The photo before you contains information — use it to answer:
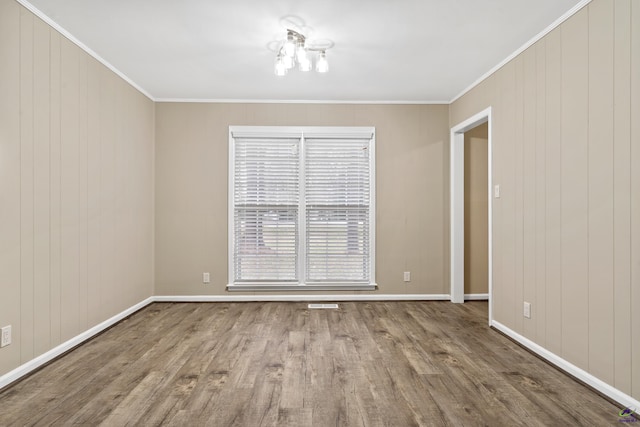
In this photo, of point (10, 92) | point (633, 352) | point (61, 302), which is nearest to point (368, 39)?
point (10, 92)

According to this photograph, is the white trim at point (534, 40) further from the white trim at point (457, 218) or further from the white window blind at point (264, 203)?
the white window blind at point (264, 203)

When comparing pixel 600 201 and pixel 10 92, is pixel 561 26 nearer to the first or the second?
pixel 600 201

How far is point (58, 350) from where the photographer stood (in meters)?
2.74

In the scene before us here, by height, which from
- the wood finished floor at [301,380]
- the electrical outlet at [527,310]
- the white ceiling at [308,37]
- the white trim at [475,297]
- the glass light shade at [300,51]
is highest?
the white ceiling at [308,37]

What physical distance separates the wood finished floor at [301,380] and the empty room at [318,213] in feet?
0.07

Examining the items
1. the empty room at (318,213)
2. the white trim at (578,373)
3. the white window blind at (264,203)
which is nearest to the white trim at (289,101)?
the empty room at (318,213)

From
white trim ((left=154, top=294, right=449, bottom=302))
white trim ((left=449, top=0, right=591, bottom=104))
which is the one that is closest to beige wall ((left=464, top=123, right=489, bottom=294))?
white trim ((left=154, top=294, right=449, bottom=302))

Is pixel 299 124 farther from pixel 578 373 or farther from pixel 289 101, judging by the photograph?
pixel 578 373

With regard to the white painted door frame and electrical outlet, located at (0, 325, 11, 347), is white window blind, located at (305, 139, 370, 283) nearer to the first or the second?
the white painted door frame

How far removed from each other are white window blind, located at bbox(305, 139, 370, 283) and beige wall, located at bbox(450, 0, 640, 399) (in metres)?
1.72

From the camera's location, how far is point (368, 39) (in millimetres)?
2918

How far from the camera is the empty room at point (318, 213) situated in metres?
2.15

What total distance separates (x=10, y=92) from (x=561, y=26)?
12.8 feet

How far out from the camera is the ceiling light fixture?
2.76 meters
